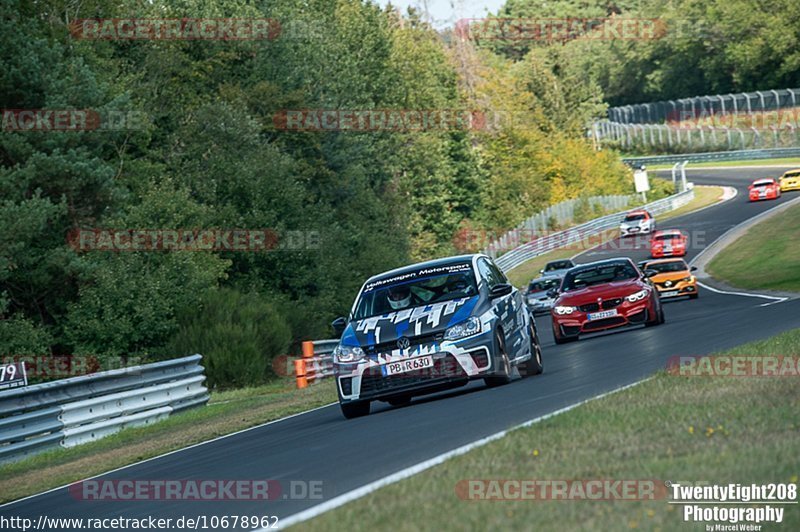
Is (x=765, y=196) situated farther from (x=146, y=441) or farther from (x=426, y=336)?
(x=426, y=336)

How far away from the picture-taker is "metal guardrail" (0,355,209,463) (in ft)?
57.9

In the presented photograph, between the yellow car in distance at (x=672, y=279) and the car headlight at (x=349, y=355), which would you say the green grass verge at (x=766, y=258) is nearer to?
the yellow car in distance at (x=672, y=279)

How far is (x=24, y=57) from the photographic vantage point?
3622cm

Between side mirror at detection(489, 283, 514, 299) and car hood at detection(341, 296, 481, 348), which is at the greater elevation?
side mirror at detection(489, 283, 514, 299)

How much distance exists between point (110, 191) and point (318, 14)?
41.3m

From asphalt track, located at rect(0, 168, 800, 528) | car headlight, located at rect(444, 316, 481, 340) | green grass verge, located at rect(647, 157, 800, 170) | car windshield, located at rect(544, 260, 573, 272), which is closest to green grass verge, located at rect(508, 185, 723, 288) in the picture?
green grass verge, located at rect(647, 157, 800, 170)

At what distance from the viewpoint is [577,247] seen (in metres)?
78.7

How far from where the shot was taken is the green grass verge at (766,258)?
40.9m

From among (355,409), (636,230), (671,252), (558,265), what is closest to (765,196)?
(636,230)

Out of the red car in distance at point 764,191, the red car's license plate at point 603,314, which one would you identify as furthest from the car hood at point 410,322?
the red car in distance at point 764,191

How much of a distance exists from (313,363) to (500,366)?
1526 cm

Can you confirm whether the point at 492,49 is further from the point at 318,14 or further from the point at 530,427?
the point at 530,427

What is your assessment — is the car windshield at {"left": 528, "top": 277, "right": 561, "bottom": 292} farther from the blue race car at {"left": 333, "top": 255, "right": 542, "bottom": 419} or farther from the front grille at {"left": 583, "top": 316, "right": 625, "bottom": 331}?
the blue race car at {"left": 333, "top": 255, "right": 542, "bottom": 419}

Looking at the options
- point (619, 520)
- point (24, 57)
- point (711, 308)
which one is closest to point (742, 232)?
point (711, 308)
